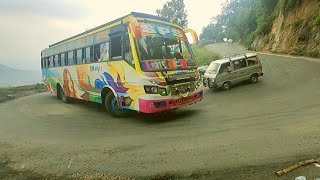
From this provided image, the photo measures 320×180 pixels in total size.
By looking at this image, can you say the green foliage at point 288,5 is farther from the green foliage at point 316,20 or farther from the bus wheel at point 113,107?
the bus wheel at point 113,107

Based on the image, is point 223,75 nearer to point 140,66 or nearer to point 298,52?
point 140,66

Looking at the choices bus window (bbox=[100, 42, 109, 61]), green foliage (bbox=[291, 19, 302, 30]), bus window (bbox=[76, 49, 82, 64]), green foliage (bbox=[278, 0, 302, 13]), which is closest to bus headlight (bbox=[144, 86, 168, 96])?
bus window (bbox=[100, 42, 109, 61])

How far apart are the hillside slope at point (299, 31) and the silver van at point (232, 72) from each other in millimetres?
12388

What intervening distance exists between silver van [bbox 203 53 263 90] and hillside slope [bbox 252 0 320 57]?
12388 mm

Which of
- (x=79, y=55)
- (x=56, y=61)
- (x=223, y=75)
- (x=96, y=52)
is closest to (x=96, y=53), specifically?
(x=96, y=52)

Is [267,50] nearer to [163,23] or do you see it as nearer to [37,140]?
[163,23]

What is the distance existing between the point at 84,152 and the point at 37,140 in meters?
2.24

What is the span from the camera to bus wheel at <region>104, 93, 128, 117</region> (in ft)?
33.8

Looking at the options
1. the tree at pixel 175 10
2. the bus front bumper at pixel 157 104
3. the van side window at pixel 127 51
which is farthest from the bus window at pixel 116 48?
the tree at pixel 175 10

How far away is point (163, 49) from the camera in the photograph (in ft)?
30.9

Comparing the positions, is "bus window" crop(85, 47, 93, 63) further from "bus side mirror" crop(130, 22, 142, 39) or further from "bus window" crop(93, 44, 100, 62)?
"bus side mirror" crop(130, 22, 142, 39)

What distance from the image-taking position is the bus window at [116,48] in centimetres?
955

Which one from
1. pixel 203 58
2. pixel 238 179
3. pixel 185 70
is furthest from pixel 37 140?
pixel 203 58

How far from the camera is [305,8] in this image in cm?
3111
